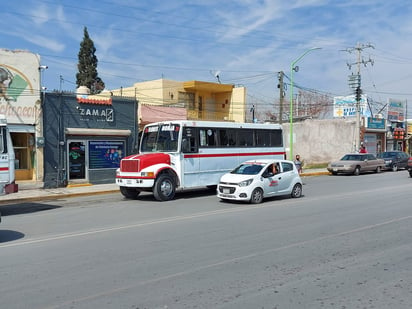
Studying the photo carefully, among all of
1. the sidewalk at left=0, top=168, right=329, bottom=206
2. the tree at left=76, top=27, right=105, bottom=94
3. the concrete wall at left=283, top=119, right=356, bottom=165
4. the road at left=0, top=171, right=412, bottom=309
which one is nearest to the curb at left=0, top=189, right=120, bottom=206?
the sidewalk at left=0, top=168, right=329, bottom=206

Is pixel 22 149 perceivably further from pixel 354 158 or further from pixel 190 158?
pixel 354 158

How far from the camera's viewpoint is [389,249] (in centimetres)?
734

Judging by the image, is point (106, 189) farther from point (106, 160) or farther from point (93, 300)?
point (93, 300)

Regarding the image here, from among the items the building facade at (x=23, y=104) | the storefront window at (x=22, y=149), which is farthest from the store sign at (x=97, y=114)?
the storefront window at (x=22, y=149)

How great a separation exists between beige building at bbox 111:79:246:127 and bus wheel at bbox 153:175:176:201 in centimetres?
1661

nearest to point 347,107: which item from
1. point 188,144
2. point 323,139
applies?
point 323,139

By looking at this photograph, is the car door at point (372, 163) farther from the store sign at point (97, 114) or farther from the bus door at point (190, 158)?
the store sign at point (97, 114)

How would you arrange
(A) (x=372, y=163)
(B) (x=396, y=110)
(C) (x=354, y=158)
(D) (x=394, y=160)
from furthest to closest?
1. (B) (x=396, y=110)
2. (D) (x=394, y=160)
3. (A) (x=372, y=163)
4. (C) (x=354, y=158)

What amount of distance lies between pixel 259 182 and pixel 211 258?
7414 millimetres

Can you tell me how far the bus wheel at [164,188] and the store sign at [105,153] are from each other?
286 inches

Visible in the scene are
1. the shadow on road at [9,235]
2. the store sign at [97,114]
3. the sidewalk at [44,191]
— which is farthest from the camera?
the store sign at [97,114]

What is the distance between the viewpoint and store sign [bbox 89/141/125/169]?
21.5 m

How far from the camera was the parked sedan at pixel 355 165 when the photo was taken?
28.1 meters

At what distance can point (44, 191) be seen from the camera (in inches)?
731
